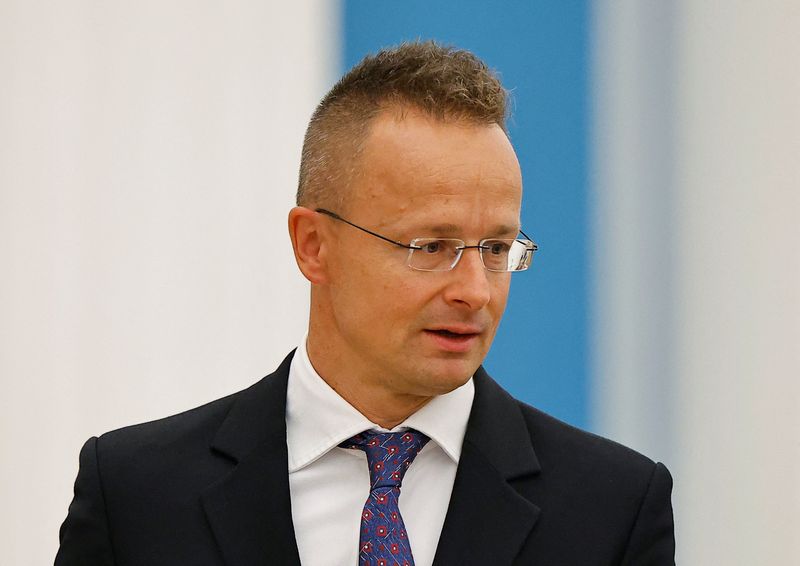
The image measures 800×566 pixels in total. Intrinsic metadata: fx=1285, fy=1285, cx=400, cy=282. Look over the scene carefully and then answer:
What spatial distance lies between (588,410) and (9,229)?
5.01 ft

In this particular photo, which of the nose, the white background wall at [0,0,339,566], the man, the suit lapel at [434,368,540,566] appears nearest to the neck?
the man

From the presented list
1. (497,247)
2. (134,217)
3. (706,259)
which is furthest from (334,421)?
(706,259)

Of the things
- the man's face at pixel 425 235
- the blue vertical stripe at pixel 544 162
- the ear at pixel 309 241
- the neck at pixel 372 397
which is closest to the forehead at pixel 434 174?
the man's face at pixel 425 235

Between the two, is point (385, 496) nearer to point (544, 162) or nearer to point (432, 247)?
point (432, 247)

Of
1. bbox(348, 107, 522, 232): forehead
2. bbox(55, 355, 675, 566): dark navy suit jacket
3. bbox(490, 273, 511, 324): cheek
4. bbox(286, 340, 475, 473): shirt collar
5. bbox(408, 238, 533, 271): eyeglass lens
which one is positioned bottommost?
bbox(55, 355, 675, 566): dark navy suit jacket

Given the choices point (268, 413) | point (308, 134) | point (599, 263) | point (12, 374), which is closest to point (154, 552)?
point (268, 413)

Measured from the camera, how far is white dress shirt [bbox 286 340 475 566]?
200 cm

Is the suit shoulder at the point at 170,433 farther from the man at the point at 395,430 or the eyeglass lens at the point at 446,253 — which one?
the eyeglass lens at the point at 446,253

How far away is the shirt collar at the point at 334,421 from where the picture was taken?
2055 millimetres

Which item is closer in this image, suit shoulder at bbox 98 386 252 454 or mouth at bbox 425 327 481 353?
mouth at bbox 425 327 481 353

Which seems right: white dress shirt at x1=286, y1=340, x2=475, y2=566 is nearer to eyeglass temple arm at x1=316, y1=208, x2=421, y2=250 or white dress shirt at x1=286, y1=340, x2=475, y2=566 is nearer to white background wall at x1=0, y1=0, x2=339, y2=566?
eyeglass temple arm at x1=316, y1=208, x2=421, y2=250

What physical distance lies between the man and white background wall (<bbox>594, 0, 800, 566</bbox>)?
1132 millimetres

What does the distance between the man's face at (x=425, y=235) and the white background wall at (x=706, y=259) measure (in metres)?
1.29

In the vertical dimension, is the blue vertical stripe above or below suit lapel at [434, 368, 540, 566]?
above
